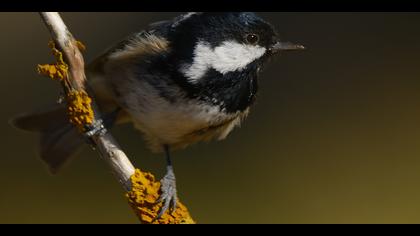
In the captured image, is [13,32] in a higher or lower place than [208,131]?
higher

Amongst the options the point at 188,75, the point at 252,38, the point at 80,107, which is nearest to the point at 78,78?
the point at 80,107

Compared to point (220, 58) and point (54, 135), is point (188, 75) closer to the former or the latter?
point (220, 58)

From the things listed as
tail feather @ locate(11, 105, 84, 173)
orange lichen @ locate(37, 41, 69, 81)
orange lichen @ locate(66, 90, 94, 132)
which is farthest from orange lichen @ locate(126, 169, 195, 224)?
tail feather @ locate(11, 105, 84, 173)

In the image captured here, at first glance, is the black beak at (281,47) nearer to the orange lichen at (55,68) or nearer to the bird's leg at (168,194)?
the bird's leg at (168,194)

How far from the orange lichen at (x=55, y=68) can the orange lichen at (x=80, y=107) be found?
0.06 m

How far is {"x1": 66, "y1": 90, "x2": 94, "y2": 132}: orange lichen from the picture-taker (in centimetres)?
171

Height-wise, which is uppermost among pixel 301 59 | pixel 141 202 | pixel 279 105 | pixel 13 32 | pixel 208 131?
pixel 13 32

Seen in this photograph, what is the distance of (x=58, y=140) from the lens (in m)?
2.23

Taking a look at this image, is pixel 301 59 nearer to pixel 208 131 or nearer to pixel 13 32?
pixel 13 32

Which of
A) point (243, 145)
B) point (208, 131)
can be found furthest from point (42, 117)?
point (243, 145)

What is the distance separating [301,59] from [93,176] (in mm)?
1118

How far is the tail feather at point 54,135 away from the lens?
2203 mm

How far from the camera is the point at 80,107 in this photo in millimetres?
1714

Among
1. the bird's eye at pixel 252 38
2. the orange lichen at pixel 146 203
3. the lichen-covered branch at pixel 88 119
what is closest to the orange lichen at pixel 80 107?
the lichen-covered branch at pixel 88 119
